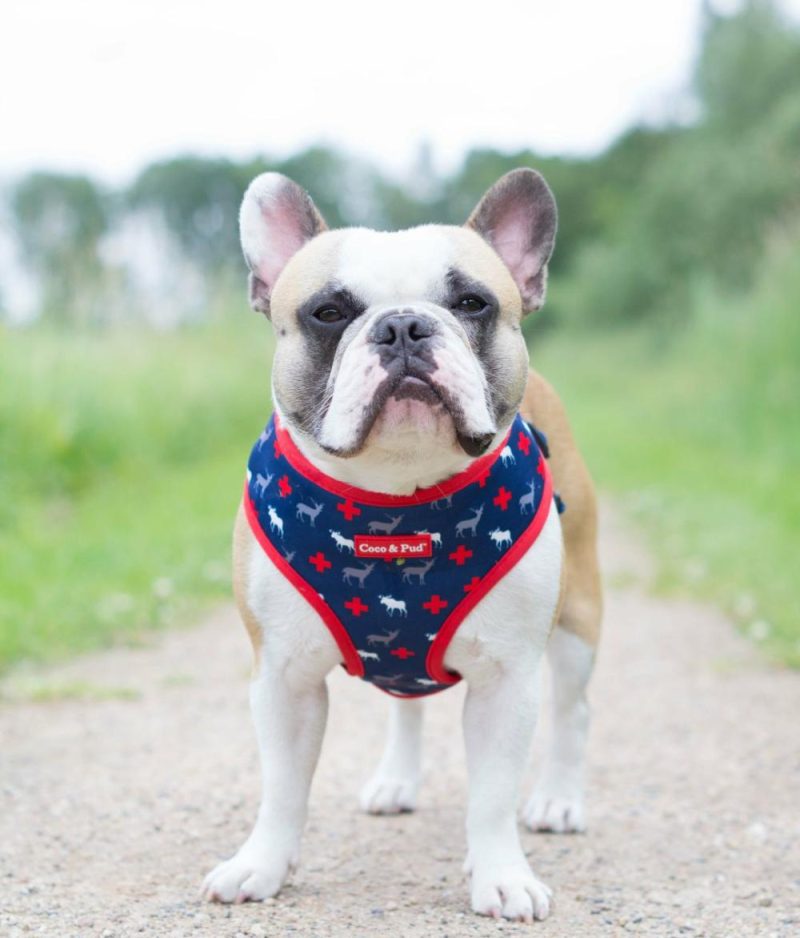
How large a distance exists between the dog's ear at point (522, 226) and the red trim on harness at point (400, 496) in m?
0.46

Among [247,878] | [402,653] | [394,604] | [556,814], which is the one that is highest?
[394,604]

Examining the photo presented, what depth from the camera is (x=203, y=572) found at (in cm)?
661

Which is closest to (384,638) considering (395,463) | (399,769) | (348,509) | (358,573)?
(358,573)

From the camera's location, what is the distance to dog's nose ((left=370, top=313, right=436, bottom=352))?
2.41m

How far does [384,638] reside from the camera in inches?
107

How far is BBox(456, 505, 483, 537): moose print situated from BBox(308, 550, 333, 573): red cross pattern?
0.29 metres

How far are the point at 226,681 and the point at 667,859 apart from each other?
91.2 inches

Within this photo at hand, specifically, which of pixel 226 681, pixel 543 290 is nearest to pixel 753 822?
pixel 543 290

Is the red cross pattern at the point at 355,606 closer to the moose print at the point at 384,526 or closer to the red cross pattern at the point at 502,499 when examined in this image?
the moose print at the point at 384,526

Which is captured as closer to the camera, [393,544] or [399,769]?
[393,544]

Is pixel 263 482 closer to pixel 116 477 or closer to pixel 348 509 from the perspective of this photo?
pixel 348 509

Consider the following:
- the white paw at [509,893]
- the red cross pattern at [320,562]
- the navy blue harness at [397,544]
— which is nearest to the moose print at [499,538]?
the navy blue harness at [397,544]

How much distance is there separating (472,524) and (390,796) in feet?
3.81

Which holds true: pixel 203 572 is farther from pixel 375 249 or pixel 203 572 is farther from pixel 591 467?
pixel 591 467
